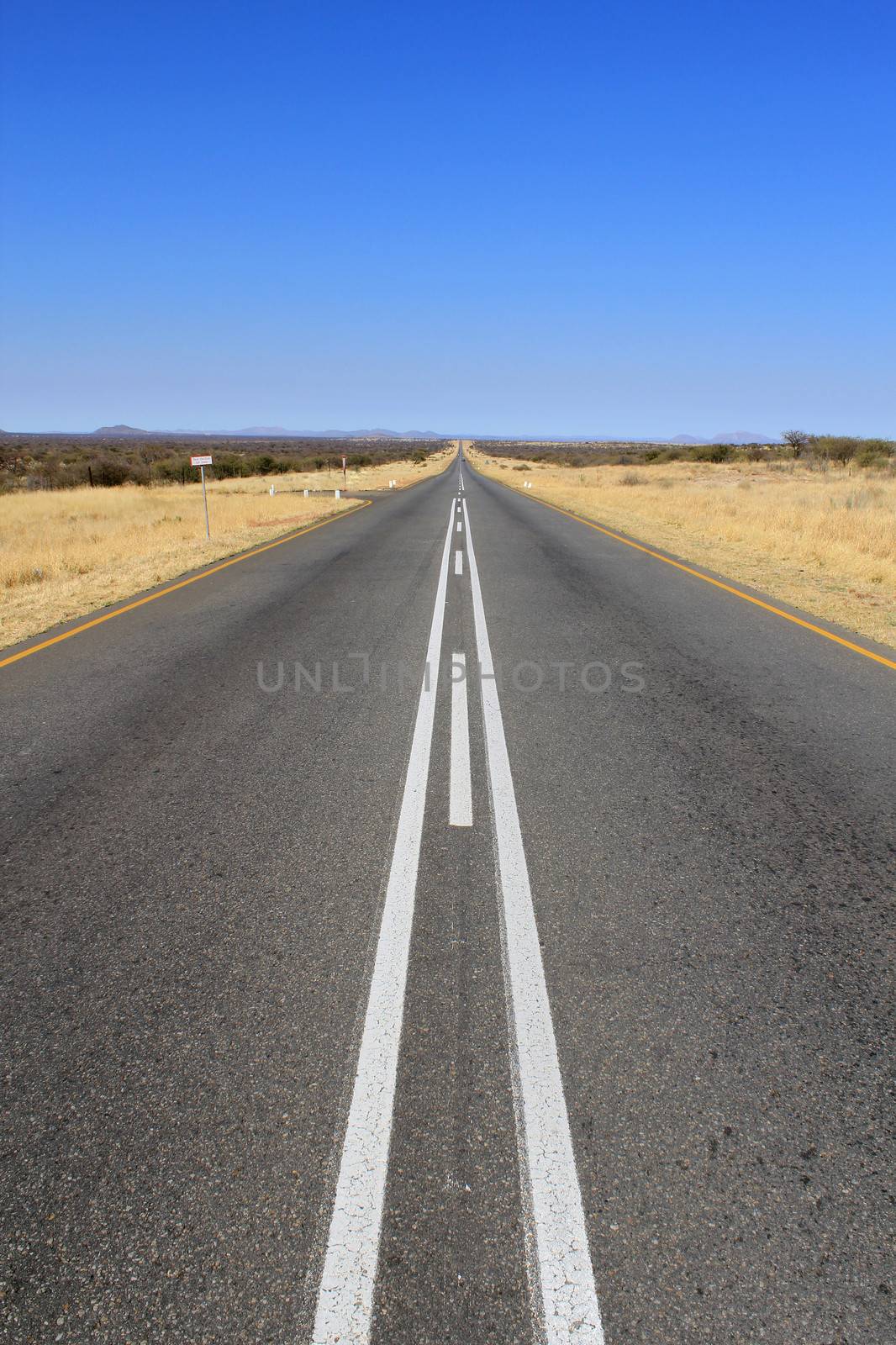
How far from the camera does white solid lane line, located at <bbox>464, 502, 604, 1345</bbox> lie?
1.75m

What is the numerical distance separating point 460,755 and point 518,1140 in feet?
9.60

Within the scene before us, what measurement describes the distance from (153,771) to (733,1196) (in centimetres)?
390

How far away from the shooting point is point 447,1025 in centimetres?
262

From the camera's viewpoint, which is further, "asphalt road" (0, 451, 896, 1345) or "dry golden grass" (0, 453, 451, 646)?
"dry golden grass" (0, 453, 451, 646)

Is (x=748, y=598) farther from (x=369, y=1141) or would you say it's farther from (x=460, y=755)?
(x=369, y=1141)

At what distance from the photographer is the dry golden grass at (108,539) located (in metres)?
10.9

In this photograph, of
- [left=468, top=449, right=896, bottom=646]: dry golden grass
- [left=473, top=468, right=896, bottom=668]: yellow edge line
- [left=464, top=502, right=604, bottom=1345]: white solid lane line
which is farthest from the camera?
[left=468, top=449, right=896, bottom=646]: dry golden grass

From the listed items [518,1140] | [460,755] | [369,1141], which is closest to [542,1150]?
[518,1140]

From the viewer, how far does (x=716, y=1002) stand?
8.96 feet

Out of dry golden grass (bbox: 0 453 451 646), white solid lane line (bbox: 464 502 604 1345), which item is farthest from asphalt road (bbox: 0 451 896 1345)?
dry golden grass (bbox: 0 453 451 646)

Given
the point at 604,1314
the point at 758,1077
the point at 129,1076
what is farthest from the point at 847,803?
the point at 129,1076

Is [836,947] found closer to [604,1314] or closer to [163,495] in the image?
[604,1314]

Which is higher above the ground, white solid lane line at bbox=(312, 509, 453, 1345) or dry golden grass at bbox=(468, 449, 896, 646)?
dry golden grass at bbox=(468, 449, 896, 646)

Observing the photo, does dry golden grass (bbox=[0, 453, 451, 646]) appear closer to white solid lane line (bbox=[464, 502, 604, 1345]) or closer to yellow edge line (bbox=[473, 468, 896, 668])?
white solid lane line (bbox=[464, 502, 604, 1345])
